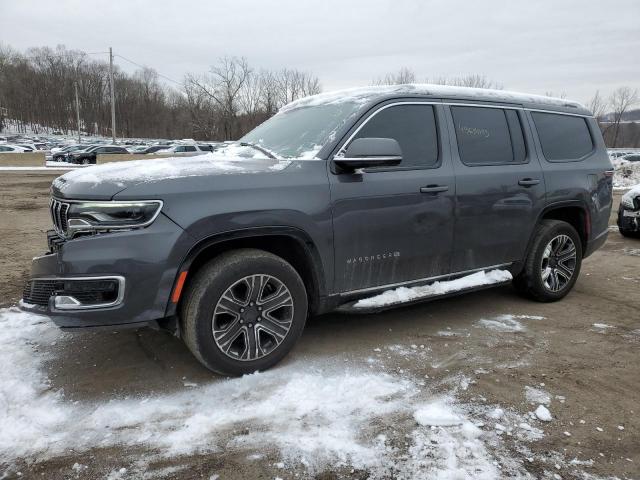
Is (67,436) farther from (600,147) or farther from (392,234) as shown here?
(600,147)

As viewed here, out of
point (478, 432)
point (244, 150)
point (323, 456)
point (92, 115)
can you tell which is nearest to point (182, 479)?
point (323, 456)

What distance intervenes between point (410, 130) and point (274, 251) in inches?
57.7

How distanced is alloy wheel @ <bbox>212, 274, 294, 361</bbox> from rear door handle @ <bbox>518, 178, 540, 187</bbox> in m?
2.46

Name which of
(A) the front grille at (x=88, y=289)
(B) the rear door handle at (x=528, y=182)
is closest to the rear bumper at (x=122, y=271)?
(A) the front grille at (x=88, y=289)

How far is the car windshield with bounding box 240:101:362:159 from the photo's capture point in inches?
142

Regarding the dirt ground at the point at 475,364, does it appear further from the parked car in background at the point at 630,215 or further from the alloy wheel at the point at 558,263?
the parked car in background at the point at 630,215

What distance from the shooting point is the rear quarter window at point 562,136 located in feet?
15.6

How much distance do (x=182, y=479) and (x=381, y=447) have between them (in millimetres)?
1006

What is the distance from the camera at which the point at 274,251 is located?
3.50 metres

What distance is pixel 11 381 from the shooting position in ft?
10.5

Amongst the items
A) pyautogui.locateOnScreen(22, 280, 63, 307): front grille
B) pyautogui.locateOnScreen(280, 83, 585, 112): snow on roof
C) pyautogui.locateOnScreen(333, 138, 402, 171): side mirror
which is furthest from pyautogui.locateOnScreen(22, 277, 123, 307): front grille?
pyautogui.locateOnScreen(280, 83, 585, 112): snow on roof

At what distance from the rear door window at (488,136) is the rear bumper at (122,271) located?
2.51 meters

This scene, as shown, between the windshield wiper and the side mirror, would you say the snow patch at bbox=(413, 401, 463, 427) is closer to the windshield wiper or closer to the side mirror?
the side mirror

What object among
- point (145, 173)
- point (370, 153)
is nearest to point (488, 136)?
point (370, 153)
